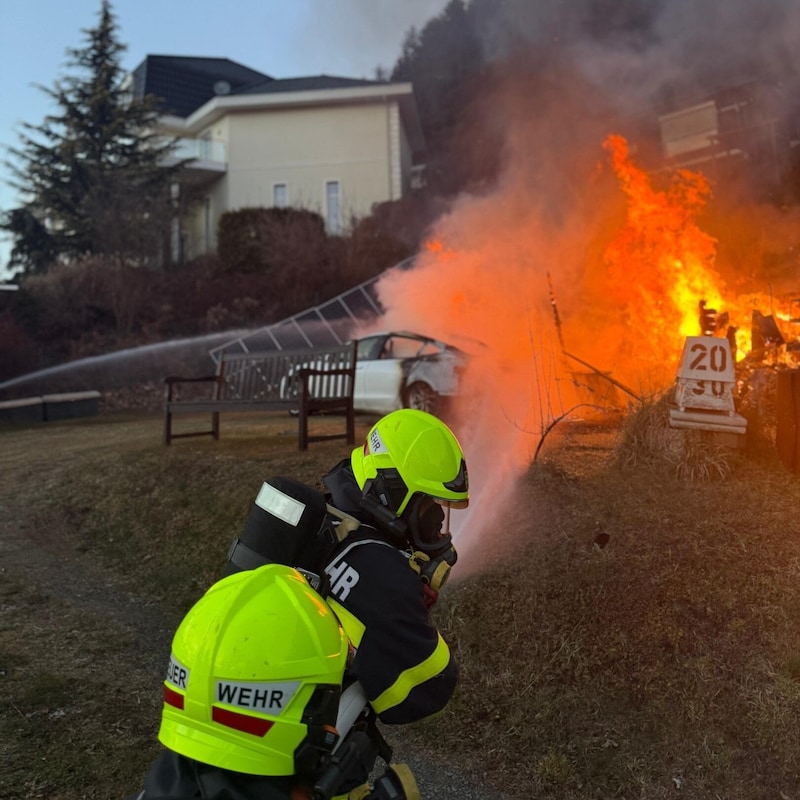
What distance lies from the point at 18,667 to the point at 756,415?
547cm

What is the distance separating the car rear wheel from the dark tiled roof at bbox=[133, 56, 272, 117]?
79.7 ft

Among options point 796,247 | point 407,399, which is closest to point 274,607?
point 407,399

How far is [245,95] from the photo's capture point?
26.5 metres

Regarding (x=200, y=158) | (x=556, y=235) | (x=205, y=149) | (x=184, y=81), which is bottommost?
(x=556, y=235)

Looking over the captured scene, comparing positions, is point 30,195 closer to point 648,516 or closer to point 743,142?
point 743,142

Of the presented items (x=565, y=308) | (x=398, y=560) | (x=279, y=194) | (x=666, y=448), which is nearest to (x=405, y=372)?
(x=565, y=308)

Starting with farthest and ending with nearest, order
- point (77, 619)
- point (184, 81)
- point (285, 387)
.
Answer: point (184, 81)
point (285, 387)
point (77, 619)

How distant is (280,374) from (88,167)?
1950 centimetres

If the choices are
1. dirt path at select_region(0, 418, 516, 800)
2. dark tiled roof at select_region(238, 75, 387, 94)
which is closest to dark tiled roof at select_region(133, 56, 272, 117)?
dark tiled roof at select_region(238, 75, 387, 94)

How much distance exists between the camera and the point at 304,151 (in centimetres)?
2684

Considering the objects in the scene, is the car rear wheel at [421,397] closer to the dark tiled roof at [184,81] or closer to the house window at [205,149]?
the house window at [205,149]

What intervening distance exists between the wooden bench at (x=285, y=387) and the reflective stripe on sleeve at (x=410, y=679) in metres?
5.78

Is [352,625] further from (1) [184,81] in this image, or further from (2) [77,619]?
(1) [184,81]

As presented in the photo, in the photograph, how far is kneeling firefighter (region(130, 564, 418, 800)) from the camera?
4.96 feet
